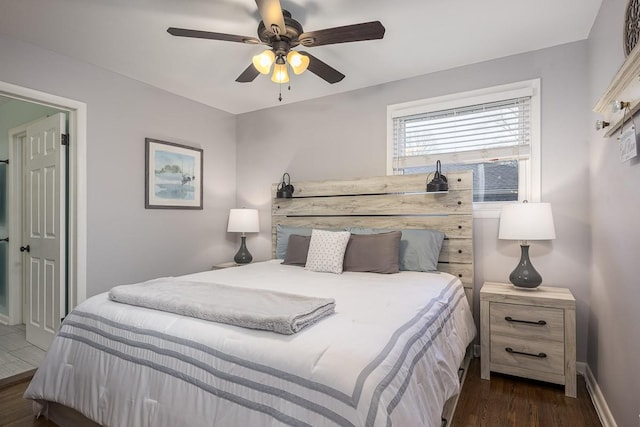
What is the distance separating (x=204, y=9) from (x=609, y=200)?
105 inches

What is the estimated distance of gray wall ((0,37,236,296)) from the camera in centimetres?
266

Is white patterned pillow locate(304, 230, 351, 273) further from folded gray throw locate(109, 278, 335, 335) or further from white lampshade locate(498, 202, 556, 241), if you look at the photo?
white lampshade locate(498, 202, 556, 241)

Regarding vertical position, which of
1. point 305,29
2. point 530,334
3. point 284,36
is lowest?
point 530,334

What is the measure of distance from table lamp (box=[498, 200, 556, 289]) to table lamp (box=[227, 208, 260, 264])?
2469mm

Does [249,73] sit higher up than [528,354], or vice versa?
[249,73]

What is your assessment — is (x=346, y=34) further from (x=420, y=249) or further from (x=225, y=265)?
(x=225, y=265)

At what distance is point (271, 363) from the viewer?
3.75 ft

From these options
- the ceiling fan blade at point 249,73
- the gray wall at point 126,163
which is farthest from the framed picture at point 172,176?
the ceiling fan blade at point 249,73

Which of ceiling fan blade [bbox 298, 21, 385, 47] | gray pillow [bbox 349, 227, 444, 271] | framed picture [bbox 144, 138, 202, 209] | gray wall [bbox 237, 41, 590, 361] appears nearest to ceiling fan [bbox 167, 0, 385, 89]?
ceiling fan blade [bbox 298, 21, 385, 47]

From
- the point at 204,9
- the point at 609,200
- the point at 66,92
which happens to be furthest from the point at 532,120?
the point at 66,92

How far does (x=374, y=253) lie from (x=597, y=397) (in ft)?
5.35

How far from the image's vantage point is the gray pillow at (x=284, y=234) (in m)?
3.35

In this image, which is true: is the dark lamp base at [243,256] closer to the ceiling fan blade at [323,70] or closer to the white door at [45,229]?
the white door at [45,229]

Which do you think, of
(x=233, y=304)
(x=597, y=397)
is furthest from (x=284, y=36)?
(x=597, y=397)
